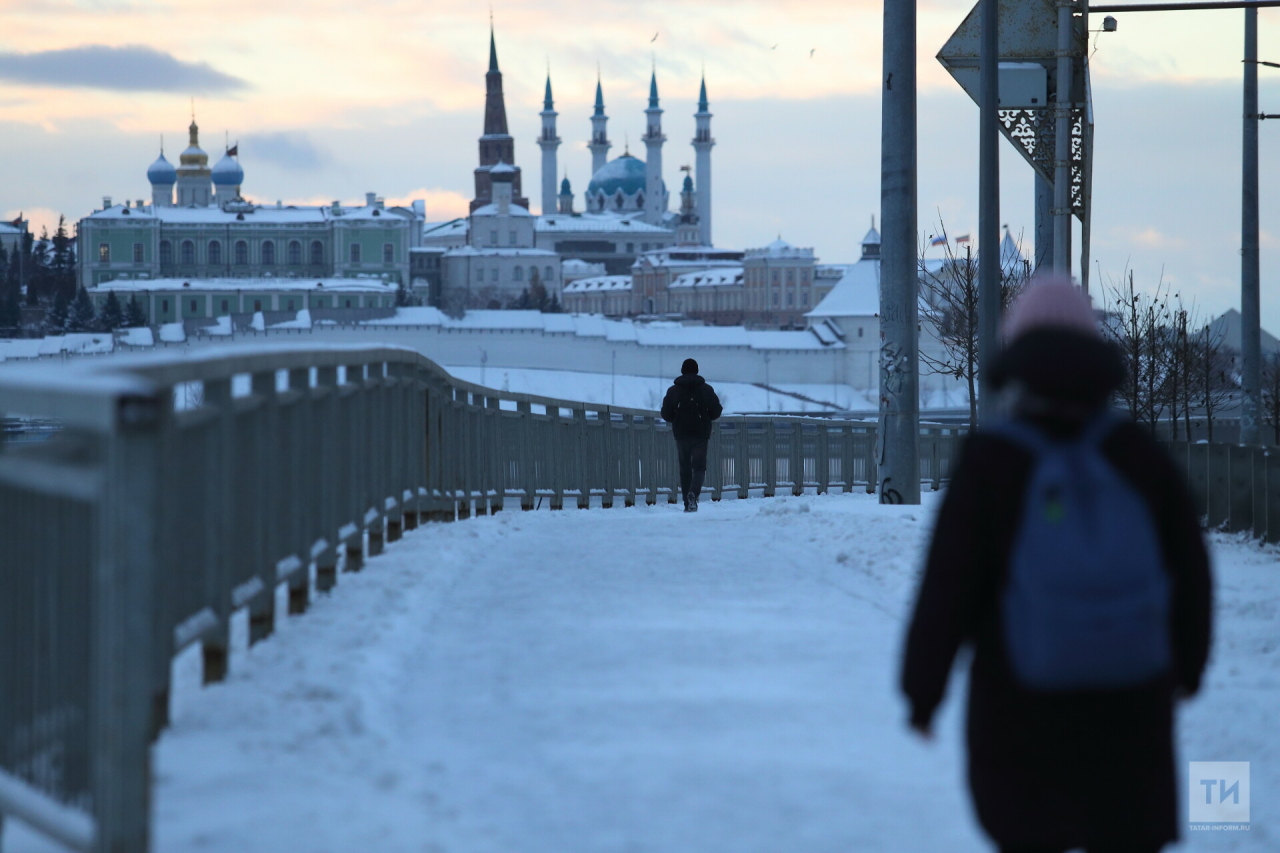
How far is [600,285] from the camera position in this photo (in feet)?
639

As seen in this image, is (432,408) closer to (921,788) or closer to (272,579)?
(272,579)

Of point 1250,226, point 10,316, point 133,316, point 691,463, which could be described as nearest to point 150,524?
point 691,463

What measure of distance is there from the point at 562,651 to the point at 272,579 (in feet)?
3.74

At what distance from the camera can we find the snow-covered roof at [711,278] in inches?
6918

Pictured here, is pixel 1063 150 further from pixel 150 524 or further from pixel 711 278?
pixel 711 278

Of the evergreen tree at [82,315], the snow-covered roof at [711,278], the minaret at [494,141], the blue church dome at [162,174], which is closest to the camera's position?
the evergreen tree at [82,315]

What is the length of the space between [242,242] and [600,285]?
193 ft

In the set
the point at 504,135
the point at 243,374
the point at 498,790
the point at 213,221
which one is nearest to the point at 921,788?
the point at 498,790

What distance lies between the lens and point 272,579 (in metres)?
6.52

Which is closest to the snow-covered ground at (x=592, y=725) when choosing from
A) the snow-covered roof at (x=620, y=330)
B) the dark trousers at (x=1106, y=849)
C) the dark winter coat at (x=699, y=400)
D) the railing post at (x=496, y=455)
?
the dark trousers at (x=1106, y=849)

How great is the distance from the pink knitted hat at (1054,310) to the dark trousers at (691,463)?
13.5 m

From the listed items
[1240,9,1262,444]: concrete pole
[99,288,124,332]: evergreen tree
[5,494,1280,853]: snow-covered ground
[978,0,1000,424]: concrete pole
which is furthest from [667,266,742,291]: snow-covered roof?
[5,494,1280,853]: snow-covered ground

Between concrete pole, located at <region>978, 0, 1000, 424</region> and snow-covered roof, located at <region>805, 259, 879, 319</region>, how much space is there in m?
107

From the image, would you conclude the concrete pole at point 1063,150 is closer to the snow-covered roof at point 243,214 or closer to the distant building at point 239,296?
the distant building at point 239,296
